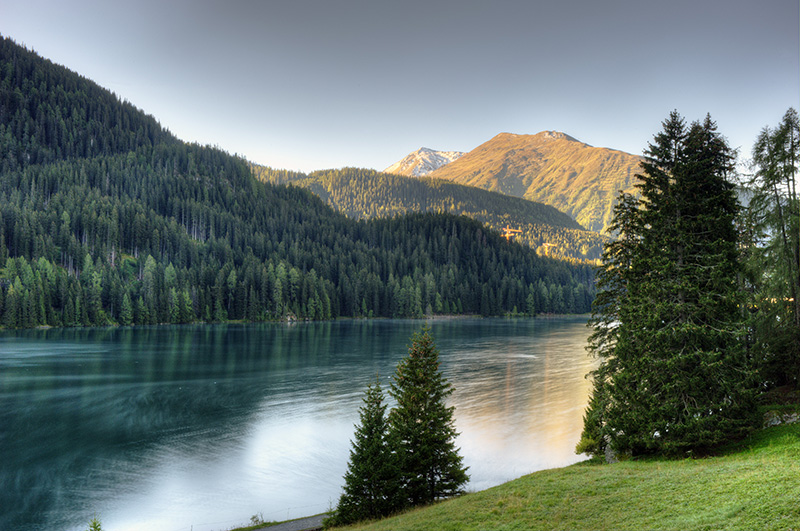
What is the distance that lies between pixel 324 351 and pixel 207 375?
87.5 feet

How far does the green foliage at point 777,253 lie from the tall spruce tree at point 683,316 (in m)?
5.44

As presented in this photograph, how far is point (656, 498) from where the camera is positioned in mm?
14234

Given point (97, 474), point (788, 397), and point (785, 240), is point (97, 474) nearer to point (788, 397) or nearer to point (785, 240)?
point (788, 397)

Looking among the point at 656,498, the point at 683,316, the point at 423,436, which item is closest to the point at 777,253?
the point at 683,316

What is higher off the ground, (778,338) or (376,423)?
(778,338)

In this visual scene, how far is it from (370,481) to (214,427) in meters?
24.0

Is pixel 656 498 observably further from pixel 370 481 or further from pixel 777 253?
pixel 777 253

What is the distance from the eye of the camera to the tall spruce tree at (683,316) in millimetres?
20969

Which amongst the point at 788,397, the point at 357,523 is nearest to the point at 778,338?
the point at 788,397

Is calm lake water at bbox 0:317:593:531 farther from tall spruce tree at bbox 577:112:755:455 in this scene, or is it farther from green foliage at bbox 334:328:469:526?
tall spruce tree at bbox 577:112:755:455

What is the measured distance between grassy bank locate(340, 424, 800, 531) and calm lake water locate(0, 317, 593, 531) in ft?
30.7

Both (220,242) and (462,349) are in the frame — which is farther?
(220,242)

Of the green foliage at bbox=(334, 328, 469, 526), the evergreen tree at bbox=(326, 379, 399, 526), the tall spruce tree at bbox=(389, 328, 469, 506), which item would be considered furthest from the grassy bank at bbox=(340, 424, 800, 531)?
the tall spruce tree at bbox=(389, 328, 469, 506)

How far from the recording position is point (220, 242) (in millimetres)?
193625
